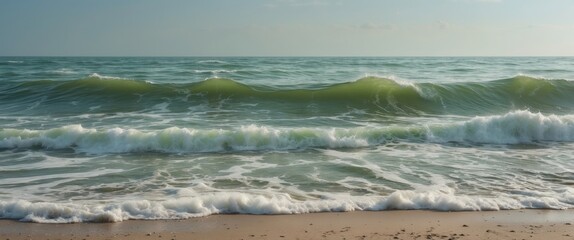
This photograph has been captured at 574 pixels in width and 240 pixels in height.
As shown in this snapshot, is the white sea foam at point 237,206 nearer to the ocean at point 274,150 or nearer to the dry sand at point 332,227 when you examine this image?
the ocean at point 274,150

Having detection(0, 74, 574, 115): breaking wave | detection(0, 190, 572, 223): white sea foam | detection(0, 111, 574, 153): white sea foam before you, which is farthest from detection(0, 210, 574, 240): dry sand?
detection(0, 74, 574, 115): breaking wave

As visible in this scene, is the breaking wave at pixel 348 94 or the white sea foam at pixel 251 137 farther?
the breaking wave at pixel 348 94

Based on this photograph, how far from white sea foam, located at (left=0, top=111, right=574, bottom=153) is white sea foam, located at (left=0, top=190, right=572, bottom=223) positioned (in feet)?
13.3

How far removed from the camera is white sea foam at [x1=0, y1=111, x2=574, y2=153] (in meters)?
10.7

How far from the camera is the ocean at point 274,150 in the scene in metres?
6.63

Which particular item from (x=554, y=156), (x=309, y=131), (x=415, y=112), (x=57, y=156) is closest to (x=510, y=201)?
(x=554, y=156)

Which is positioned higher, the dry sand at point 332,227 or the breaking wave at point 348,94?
the breaking wave at point 348,94

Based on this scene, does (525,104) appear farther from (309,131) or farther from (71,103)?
(71,103)

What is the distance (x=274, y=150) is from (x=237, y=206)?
4.22 m

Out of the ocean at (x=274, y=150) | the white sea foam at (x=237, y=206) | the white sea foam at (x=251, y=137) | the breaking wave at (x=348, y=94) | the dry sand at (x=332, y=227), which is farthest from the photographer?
the breaking wave at (x=348, y=94)

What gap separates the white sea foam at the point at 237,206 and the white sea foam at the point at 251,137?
160 inches

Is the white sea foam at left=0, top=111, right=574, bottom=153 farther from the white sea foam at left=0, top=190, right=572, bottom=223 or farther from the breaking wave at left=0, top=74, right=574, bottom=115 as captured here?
the breaking wave at left=0, top=74, right=574, bottom=115

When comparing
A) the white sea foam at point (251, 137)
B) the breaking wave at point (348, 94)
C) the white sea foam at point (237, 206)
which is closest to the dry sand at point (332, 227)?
the white sea foam at point (237, 206)

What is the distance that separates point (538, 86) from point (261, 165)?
1639 centimetres
